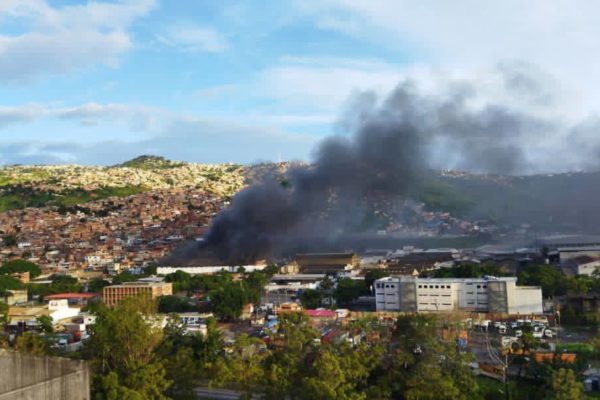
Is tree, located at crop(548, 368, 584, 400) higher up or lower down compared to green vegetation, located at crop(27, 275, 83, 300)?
lower down

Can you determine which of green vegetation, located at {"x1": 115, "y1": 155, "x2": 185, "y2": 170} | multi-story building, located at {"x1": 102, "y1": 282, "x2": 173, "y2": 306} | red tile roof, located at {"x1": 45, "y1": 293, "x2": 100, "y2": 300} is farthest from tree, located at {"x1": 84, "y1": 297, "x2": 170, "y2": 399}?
green vegetation, located at {"x1": 115, "y1": 155, "x2": 185, "y2": 170}

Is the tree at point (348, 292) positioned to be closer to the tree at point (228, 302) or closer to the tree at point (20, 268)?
the tree at point (228, 302)

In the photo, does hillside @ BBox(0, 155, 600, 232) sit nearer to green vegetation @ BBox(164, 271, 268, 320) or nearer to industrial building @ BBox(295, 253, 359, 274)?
industrial building @ BBox(295, 253, 359, 274)

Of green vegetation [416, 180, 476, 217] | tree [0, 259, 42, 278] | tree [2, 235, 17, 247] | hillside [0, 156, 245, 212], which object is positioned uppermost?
hillside [0, 156, 245, 212]

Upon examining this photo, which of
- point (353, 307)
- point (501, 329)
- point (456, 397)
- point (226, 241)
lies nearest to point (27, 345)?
point (456, 397)

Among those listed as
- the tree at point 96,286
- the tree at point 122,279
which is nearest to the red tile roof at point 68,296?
the tree at point 96,286

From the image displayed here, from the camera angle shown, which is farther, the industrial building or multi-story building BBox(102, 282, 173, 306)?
the industrial building

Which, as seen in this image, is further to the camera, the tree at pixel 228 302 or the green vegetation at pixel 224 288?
the green vegetation at pixel 224 288

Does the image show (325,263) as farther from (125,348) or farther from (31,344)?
(125,348)

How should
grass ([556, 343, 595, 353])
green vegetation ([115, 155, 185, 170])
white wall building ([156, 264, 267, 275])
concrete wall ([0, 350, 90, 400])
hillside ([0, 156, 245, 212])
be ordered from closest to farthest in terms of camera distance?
concrete wall ([0, 350, 90, 400])
grass ([556, 343, 595, 353])
white wall building ([156, 264, 267, 275])
hillside ([0, 156, 245, 212])
green vegetation ([115, 155, 185, 170])
